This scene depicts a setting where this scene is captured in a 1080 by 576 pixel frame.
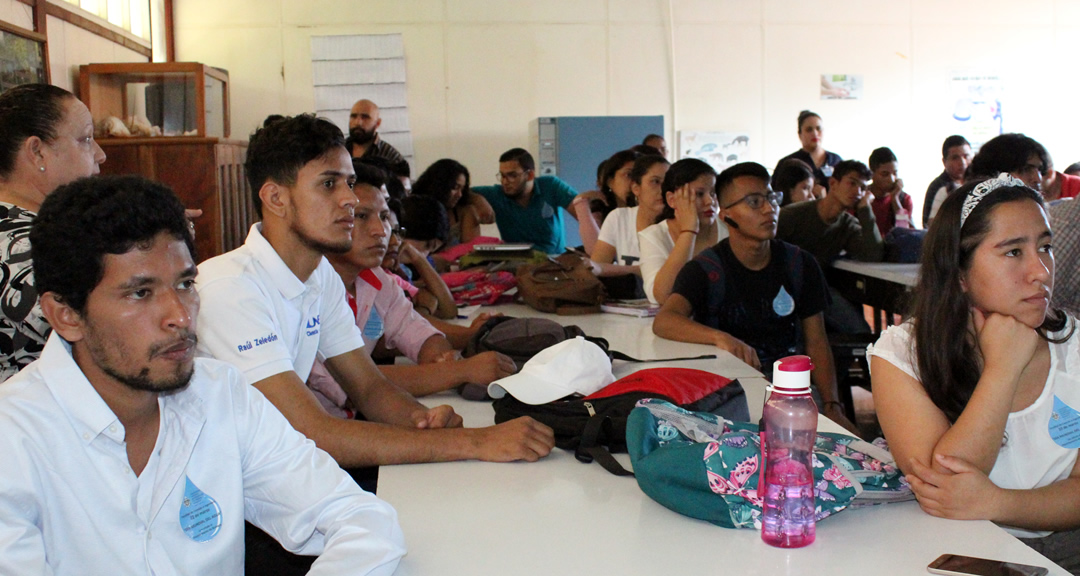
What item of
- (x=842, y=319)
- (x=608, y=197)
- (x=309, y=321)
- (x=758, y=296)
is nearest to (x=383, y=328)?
(x=309, y=321)

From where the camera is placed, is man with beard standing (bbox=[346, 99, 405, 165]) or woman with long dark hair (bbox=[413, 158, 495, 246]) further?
man with beard standing (bbox=[346, 99, 405, 165])

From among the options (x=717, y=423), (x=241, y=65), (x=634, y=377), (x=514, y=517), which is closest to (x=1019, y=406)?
(x=717, y=423)

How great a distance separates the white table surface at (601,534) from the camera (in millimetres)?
1278

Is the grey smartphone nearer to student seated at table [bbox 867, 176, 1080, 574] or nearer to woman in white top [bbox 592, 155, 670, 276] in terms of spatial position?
student seated at table [bbox 867, 176, 1080, 574]

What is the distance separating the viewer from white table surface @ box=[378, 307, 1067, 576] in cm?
128

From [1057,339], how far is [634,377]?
852mm

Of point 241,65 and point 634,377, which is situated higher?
point 241,65

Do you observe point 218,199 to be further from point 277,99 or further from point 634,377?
point 634,377

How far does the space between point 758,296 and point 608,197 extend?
8.61 feet

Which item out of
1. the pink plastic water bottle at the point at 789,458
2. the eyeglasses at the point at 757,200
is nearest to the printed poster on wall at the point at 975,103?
the eyeglasses at the point at 757,200

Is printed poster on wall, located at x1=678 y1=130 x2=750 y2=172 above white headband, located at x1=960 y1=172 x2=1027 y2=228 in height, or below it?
above

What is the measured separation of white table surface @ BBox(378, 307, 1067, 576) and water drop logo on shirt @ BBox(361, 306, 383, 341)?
1.20 metres

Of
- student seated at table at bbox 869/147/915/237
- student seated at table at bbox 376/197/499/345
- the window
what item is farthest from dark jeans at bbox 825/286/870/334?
the window

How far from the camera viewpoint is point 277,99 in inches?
312
